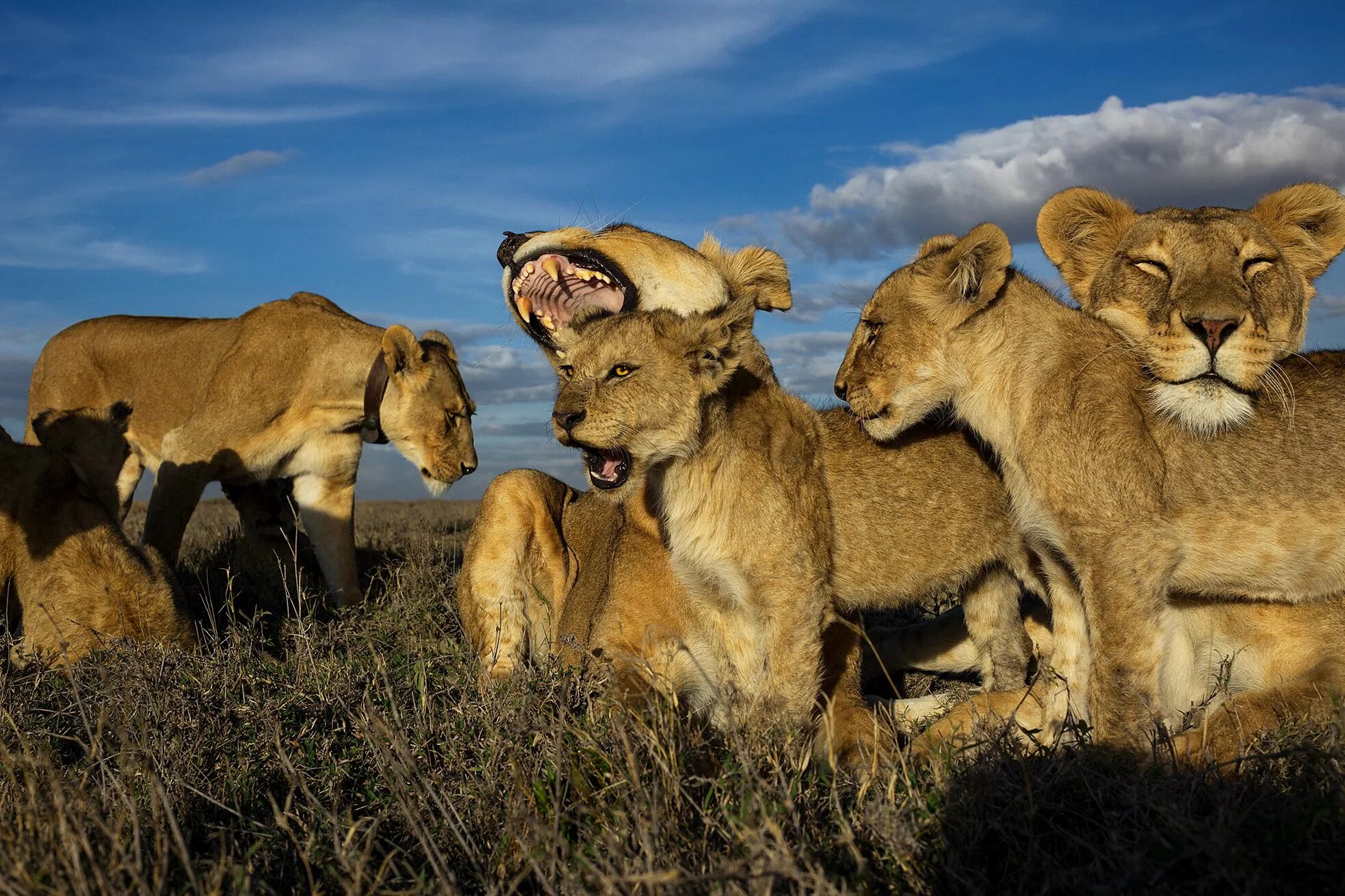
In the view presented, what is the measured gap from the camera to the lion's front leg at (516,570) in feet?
16.8

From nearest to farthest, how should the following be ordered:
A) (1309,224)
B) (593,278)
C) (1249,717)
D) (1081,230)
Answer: (1249,717) → (1309,224) → (1081,230) → (593,278)

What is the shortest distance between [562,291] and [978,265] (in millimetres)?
1611

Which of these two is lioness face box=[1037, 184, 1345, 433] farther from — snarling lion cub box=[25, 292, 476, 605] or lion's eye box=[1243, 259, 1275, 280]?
snarling lion cub box=[25, 292, 476, 605]

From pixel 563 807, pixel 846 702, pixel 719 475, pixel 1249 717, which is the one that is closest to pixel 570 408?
pixel 719 475

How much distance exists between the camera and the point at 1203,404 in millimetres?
3654

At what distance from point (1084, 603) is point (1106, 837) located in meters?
1.08

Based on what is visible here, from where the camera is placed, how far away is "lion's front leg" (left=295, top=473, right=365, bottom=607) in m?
7.61

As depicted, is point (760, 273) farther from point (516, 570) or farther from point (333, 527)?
point (333, 527)

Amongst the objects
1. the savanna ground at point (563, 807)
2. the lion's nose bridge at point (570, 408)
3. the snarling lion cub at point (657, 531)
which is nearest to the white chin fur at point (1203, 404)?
the snarling lion cub at point (657, 531)

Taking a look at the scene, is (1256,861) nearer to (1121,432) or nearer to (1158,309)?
(1121,432)

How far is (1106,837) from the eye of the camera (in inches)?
107

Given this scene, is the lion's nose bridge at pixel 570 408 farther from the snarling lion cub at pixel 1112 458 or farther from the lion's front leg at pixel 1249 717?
the lion's front leg at pixel 1249 717

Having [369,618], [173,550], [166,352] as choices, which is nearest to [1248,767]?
[369,618]

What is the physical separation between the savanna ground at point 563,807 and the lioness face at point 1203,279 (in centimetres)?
110
